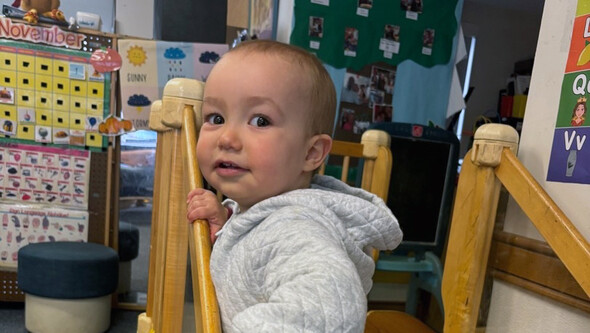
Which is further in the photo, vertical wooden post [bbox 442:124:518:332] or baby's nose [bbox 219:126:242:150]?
vertical wooden post [bbox 442:124:518:332]

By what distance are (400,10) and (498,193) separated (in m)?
1.56

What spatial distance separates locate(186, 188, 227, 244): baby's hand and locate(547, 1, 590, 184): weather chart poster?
0.78m

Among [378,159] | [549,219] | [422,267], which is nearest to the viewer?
[549,219]

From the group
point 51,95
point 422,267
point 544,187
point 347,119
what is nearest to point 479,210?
point 544,187

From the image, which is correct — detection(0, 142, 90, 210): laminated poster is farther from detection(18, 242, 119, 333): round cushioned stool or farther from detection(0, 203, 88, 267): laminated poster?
detection(18, 242, 119, 333): round cushioned stool

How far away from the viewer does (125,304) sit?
8.70 ft

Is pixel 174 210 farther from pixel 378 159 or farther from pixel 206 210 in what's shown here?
pixel 378 159

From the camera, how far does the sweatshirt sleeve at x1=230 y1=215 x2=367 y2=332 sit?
46 centimetres

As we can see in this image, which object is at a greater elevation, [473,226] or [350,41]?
[350,41]

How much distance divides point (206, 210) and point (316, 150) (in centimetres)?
23

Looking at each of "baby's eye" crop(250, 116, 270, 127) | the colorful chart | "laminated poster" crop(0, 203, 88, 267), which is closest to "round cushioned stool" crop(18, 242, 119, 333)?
"laminated poster" crop(0, 203, 88, 267)

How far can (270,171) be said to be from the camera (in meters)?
0.68

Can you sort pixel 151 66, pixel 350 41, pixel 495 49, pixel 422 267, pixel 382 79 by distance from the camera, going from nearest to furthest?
pixel 422 267 < pixel 350 41 < pixel 382 79 < pixel 151 66 < pixel 495 49

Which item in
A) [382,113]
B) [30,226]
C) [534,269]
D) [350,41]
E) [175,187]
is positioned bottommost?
[30,226]
